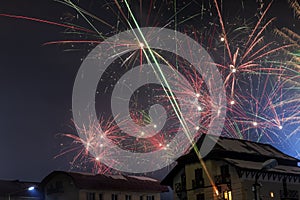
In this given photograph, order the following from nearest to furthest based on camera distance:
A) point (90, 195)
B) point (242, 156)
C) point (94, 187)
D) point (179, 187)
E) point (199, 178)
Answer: point (199, 178), point (242, 156), point (179, 187), point (90, 195), point (94, 187)

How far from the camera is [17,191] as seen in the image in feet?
214

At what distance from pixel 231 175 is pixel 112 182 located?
804 inches

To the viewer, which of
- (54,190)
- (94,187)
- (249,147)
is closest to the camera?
(249,147)

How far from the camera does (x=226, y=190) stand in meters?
51.8

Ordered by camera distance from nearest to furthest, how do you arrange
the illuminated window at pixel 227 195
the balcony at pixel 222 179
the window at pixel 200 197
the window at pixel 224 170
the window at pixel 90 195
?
the illuminated window at pixel 227 195, the balcony at pixel 222 179, the window at pixel 224 170, the window at pixel 200 197, the window at pixel 90 195

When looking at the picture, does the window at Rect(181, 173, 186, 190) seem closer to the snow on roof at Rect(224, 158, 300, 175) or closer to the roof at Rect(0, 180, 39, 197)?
the snow on roof at Rect(224, 158, 300, 175)

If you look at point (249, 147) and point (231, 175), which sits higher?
point (249, 147)

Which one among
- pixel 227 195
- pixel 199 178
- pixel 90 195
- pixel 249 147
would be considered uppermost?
pixel 249 147

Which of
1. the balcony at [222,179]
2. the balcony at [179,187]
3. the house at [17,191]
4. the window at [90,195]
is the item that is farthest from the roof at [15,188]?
the balcony at [222,179]

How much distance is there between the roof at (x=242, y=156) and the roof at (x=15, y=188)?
19.3m

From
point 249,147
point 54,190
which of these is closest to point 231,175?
point 249,147

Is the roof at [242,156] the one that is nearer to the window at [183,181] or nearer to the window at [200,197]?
the window at [183,181]

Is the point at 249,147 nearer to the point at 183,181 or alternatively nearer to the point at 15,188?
the point at 183,181

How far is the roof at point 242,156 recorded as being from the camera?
5322cm
